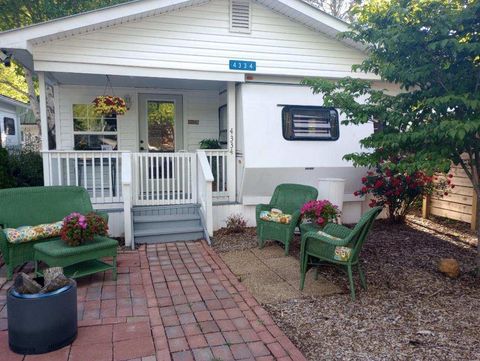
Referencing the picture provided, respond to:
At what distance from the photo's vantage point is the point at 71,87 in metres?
7.54

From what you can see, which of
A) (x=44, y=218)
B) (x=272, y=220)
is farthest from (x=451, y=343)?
(x=44, y=218)

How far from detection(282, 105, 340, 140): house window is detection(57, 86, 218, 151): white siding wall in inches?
85.7

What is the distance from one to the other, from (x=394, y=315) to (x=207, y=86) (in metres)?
5.63

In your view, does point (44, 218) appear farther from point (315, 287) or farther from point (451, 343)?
point (451, 343)

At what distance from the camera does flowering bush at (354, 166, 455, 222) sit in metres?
6.77

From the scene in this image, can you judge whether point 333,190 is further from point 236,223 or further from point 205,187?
point 205,187

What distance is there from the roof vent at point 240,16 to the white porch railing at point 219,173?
2089 mm

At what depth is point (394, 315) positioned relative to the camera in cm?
348

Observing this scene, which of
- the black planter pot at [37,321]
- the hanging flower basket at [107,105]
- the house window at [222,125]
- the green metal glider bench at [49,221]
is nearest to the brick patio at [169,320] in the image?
the black planter pot at [37,321]

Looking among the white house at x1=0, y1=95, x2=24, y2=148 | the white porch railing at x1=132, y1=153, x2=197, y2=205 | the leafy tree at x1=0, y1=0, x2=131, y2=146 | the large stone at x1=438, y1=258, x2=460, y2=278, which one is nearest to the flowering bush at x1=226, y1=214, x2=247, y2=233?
the white porch railing at x1=132, y1=153, x2=197, y2=205

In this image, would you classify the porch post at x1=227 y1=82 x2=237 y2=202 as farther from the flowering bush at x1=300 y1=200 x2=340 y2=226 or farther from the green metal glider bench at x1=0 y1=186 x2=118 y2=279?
the green metal glider bench at x1=0 y1=186 x2=118 y2=279

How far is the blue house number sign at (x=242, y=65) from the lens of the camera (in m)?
6.40

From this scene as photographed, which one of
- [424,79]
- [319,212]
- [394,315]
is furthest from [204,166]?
[394,315]

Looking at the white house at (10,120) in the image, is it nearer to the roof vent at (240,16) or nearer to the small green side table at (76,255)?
the roof vent at (240,16)
